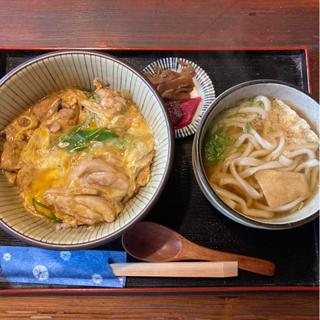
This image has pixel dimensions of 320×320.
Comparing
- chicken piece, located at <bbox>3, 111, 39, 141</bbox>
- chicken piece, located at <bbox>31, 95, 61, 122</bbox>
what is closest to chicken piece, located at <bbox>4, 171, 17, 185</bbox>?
chicken piece, located at <bbox>3, 111, 39, 141</bbox>

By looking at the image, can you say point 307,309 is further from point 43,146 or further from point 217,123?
point 43,146

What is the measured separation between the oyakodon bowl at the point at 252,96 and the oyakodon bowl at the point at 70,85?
17 centimetres

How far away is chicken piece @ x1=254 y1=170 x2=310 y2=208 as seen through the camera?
4.94 feet

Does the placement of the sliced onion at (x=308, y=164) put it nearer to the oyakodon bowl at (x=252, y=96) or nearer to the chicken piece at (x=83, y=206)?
the oyakodon bowl at (x=252, y=96)

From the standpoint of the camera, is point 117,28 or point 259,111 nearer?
point 259,111

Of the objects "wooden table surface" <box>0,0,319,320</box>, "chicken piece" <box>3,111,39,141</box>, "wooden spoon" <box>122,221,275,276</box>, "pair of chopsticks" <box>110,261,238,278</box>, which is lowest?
"pair of chopsticks" <box>110,261,238,278</box>

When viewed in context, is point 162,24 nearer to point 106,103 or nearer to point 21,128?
point 106,103

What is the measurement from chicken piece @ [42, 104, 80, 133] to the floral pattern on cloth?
523mm

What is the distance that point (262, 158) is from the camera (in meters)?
1.61

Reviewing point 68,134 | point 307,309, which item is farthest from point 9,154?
point 307,309

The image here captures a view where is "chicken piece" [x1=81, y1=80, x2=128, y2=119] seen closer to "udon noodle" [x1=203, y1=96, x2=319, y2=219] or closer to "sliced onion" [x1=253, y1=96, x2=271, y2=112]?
"udon noodle" [x1=203, y1=96, x2=319, y2=219]

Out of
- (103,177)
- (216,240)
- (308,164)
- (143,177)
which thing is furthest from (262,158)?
(103,177)

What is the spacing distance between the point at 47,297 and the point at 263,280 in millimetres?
933

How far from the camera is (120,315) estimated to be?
1649 mm
